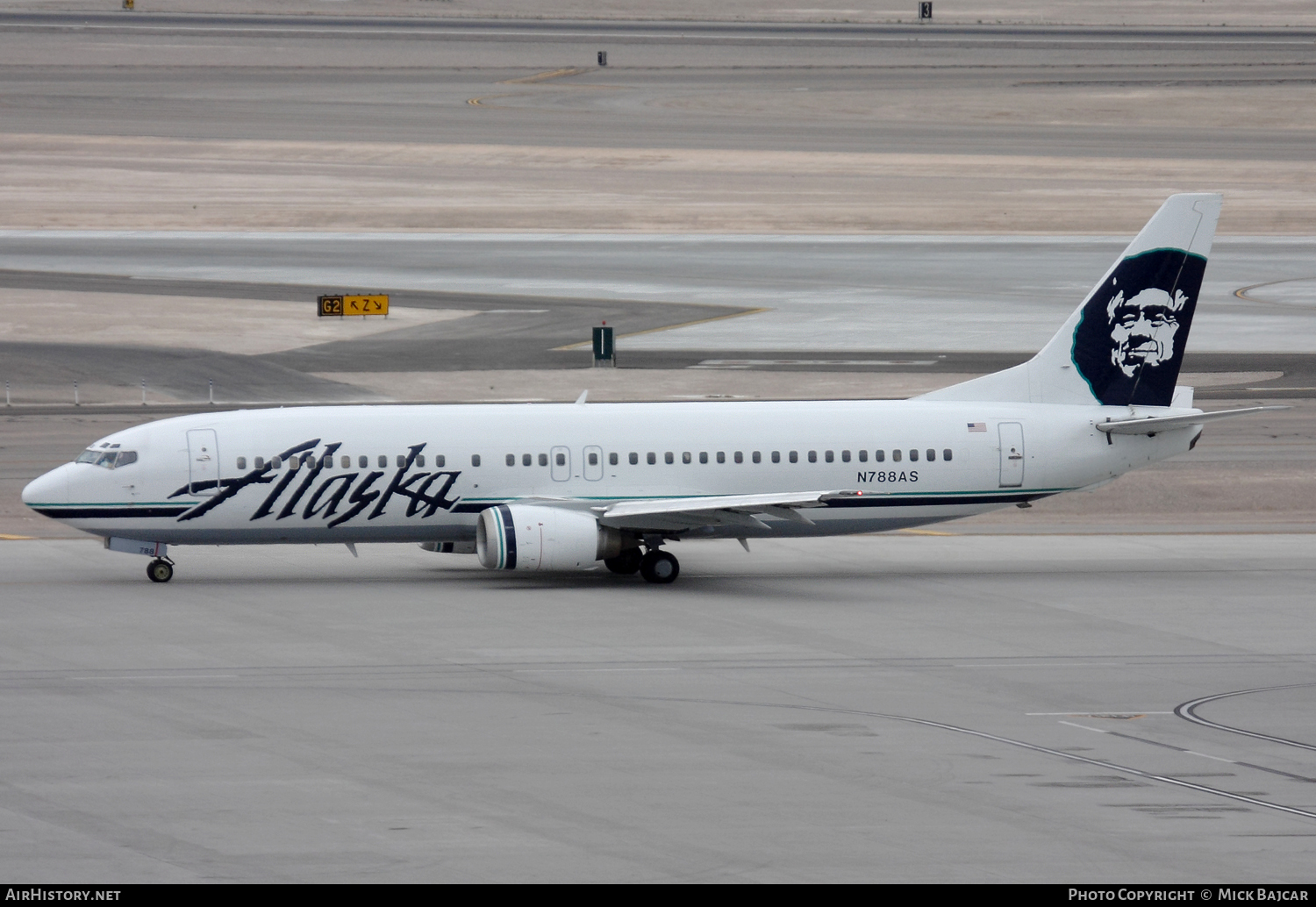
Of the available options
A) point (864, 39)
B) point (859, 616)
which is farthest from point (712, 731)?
point (864, 39)

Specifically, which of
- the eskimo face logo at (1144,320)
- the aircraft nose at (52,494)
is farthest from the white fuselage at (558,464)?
the eskimo face logo at (1144,320)

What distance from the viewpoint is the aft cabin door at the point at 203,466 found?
1535 inches

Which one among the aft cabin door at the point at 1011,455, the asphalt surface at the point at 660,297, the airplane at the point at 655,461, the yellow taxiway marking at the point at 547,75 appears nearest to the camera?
the airplane at the point at 655,461

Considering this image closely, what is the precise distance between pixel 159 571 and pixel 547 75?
13855 cm

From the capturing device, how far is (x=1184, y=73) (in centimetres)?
16312

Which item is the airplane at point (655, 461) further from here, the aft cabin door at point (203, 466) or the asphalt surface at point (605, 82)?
the asphalt surface at point (605, 82)

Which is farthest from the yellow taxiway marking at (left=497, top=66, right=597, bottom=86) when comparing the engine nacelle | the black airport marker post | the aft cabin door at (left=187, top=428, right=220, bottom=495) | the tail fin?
the engine nacelle

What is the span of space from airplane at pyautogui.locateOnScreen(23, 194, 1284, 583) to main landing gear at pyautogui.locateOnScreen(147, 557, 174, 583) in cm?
6

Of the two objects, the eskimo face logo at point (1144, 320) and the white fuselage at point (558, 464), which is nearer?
the white fuselage at point (558, 464)

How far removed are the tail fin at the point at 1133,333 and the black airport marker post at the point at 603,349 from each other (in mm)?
27688

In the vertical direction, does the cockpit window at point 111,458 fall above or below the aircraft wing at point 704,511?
above

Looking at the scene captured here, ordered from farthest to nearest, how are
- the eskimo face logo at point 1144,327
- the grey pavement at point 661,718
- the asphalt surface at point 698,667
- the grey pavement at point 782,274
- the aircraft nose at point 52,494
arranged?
the grey pavement at point 782,274 → the eskimo face logo at point 1144,327 → the aircraft nose at point 52,494 → the asphalt surface at point 698,667 → the grey pavement at point 661,718

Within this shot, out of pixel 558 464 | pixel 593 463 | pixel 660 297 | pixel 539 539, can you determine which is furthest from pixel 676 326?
pixel 539 539

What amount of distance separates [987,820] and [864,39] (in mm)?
179470
